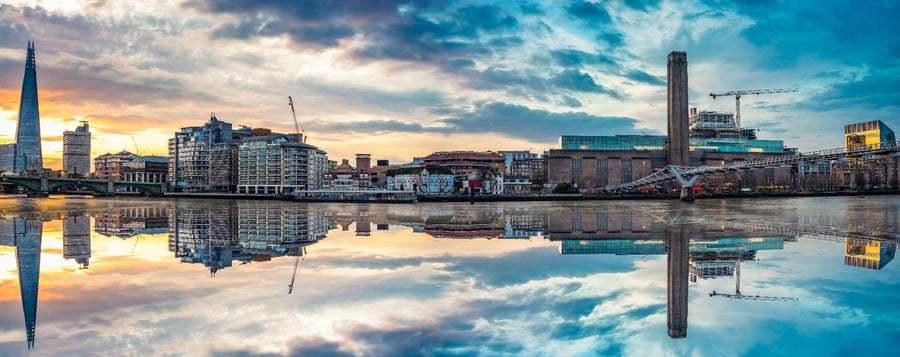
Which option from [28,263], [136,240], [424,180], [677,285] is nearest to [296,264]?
[28,263]

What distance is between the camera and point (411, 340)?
9.12 m

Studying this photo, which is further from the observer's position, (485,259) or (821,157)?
(821,157)

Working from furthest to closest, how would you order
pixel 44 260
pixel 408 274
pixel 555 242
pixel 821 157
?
1. pixel 821 157
2. pixel 555 242
3. pixel 44 260
4. pixel 408 274

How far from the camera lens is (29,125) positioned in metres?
163

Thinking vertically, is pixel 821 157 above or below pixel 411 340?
above

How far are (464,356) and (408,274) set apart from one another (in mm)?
7260

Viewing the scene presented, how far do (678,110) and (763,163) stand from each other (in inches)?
1643

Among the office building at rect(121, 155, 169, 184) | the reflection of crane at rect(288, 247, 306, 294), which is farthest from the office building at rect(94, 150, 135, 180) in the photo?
the reflection of crane at rect(288, 247, 306, 294)

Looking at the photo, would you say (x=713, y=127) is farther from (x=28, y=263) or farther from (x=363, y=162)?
(x=28, y=263)

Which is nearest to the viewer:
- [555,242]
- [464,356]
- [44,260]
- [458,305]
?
[464,356]

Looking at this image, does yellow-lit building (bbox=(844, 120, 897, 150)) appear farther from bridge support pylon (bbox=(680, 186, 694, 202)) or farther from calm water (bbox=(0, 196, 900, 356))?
calm water (bbox=(0, 196, 900, 356))

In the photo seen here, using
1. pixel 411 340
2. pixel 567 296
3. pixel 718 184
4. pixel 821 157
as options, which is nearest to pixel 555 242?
pixel 567 296

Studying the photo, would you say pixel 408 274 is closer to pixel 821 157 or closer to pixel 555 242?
pixel 555 242

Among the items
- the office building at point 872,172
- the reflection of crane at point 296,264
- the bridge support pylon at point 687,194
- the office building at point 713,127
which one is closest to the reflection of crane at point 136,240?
the reflection of crane at point 296,264
